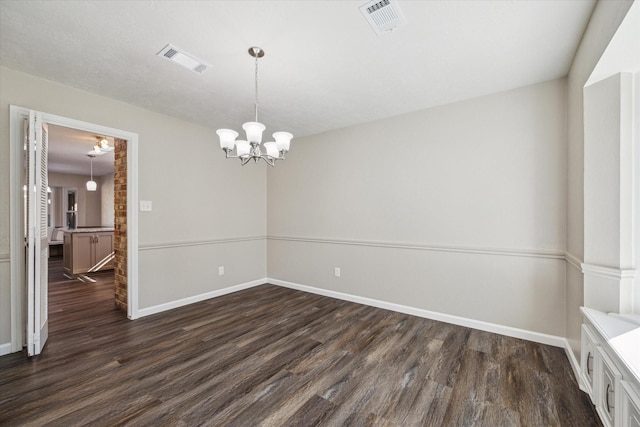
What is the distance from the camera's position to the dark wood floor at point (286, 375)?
1.65 metres

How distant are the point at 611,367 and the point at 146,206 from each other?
4147 mm

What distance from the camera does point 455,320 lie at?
9.79 feet

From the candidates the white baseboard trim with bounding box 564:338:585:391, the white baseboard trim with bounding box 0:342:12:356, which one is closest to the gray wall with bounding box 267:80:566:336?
the white baseboard trim with bounding box 564:338:585:391

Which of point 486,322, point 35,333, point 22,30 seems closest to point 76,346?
point 35,333

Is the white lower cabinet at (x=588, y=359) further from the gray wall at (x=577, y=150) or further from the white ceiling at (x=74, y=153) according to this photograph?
the white ceiling at (x=74, y=153)

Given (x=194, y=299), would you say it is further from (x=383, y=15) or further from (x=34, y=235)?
(x=383, y=15)

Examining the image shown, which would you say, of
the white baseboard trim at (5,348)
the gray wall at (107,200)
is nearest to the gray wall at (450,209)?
the white baseboard trim at (5,348)

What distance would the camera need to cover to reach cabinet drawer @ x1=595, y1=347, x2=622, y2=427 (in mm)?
1346

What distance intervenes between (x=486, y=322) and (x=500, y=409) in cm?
127

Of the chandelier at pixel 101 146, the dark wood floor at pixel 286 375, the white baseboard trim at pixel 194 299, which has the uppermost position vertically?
the chandelier at pixel 101 146

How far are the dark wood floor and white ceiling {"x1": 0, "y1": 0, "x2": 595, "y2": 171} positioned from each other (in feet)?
8.09

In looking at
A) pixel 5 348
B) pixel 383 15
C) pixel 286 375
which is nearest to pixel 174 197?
pixel 5 348

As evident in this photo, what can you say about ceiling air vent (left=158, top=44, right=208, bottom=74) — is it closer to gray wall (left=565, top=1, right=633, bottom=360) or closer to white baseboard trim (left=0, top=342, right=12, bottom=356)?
gray wall (left=565, top=1, right=633, bottom=360)

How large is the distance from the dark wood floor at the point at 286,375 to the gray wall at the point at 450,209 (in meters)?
0.45
